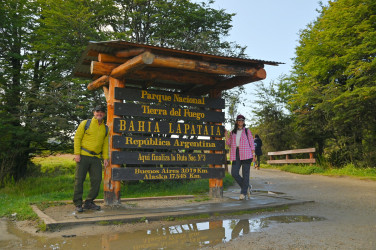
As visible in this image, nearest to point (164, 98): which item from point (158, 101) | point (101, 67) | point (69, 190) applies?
point (158, 101)

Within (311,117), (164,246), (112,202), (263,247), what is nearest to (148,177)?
(112,202)

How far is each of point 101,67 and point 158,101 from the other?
1.58 meters

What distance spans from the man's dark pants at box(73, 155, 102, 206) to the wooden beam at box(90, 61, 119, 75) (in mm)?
1854

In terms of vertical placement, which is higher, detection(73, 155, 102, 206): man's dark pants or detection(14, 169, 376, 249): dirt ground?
detection(73, 155, 102, 206): man's dark pants

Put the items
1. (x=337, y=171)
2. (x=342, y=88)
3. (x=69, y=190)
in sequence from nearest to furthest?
(x=69, y=190)
(x=337, y=171)
(x=342, y=88)

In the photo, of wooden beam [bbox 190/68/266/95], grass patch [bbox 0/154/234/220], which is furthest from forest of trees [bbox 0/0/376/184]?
wooden beam [bbox 190/68/266/95]

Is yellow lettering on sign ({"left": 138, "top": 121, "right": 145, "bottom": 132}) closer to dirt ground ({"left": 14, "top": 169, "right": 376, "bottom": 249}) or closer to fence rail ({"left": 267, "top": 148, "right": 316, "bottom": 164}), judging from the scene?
dirt ground ({"left": 14, "top": 169, "right": 376, "bottom": 249})

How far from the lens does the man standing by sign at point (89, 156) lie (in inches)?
248

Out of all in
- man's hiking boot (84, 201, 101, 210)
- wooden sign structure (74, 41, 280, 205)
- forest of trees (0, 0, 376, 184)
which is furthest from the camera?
forest of trees (0, 0, 376, 184)

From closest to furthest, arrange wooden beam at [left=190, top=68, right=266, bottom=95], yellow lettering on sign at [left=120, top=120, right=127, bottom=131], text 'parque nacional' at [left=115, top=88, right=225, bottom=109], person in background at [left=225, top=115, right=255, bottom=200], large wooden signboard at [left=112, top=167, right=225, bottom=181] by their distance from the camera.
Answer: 1. large wooden signboard at [left=112, top=167, right=225, bottom=181]
2. yellow lettering on sign at [left=120, top=120, right=127, bottom=131]
3. text 'parque nacional' at [left=115, top=88, right=225, bottom=109]
4. wooden beam at [left=190, top=68, right=266, bottom=95]
5. person in background at [left=225, top=115, right=255, bottom=200]

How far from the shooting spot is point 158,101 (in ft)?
25.8

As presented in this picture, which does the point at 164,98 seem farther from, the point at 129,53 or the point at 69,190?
the point at 69,190

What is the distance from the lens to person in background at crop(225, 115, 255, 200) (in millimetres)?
7953

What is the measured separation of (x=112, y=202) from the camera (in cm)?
698
